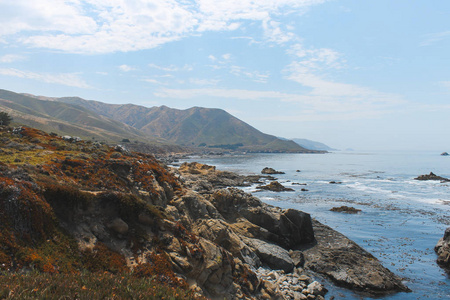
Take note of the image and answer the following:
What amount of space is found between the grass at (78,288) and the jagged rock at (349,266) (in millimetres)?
19908

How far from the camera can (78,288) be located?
8.46 meters

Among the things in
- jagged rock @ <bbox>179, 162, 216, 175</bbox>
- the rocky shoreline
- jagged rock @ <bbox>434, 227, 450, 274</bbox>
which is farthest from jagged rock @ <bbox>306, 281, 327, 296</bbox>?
jagged rock @ <bbox>179, 162, 216, 175</bbox>

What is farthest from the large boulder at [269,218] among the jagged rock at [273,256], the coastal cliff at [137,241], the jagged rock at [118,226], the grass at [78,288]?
the grass at [78,288]

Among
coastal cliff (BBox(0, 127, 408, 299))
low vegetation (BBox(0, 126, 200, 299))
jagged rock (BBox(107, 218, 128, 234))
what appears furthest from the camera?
jagged rock (BBox(107, 218, 128, 234))

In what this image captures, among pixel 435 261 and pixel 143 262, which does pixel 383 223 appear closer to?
pixel 435 261

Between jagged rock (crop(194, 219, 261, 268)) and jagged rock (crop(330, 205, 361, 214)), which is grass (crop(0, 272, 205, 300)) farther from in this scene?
jagged rock (crop(330, 205, 361, 214))

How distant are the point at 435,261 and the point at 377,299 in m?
12.4

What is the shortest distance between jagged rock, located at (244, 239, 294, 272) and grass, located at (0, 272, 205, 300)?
16.8 metres

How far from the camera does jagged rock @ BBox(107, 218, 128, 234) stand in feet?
48.0

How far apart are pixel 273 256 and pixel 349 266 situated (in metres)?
7.56

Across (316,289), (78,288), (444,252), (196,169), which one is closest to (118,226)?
(78,288)

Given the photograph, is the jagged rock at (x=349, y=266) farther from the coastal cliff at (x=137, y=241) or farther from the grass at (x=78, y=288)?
the grass at (x=78, y=288)

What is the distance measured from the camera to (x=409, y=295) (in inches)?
904

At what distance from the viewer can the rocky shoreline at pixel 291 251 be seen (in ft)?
73.0
